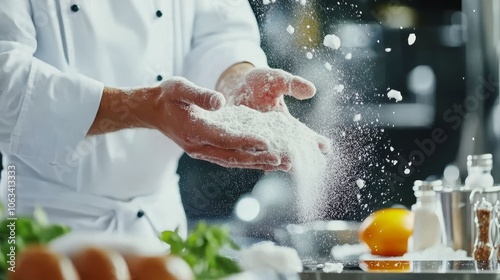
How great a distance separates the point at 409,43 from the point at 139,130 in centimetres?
42

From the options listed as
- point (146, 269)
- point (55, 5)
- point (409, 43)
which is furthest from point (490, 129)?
point (146, 269)

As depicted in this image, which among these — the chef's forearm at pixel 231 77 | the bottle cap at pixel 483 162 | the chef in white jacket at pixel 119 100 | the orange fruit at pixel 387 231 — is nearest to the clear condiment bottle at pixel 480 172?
the bottle cap at pixel 483 162

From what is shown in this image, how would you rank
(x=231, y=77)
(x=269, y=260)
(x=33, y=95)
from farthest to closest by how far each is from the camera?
(x=231, y=77)
(x=33, y=95)
(x=269, y=260)

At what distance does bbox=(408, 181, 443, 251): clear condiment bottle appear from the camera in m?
1.14

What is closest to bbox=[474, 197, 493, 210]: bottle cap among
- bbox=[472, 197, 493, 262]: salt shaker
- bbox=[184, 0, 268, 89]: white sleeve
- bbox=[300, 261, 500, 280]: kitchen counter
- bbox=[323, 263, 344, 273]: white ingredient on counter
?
bbox=[472, 197, 493, 262]: salt shaker

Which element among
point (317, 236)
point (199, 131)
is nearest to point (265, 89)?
point (199, 131)

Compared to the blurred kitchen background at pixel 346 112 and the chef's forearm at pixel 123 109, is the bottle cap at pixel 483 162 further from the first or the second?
the chef's forearm at pixel 123 109

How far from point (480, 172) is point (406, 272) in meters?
0.26

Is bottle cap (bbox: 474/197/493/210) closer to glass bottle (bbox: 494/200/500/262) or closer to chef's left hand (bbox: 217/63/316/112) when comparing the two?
glass bottle (bbox: 494/200/500/262)

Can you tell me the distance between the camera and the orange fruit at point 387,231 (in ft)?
3.67

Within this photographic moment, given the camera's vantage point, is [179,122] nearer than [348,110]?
Yes

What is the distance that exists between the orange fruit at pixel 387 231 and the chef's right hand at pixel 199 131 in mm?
183

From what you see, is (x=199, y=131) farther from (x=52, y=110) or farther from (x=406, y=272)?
(x=406, y=272)

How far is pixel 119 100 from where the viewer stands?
96 cm
